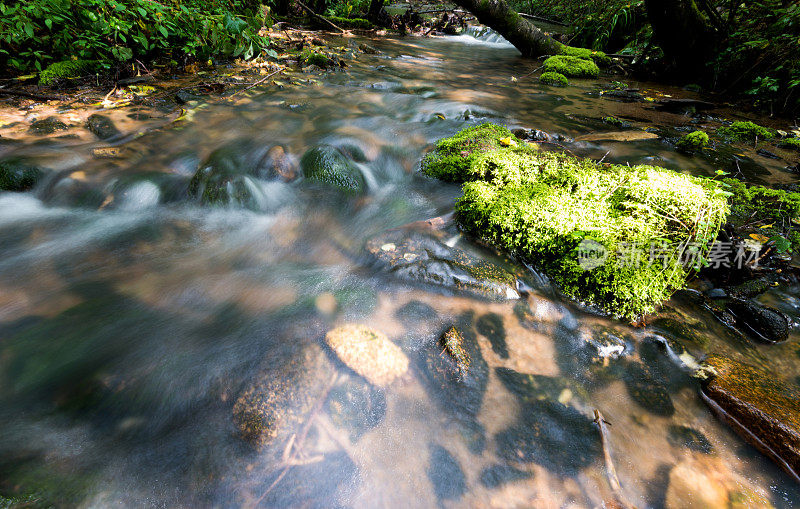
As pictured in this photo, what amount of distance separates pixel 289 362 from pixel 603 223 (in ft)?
6.77

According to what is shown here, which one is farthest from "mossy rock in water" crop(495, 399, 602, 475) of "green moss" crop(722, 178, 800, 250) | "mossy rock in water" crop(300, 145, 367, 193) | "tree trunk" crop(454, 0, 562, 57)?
"tree trunk" crop(454, 0, 562, 57)

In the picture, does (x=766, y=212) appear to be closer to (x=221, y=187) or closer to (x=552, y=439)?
(x=552, y=439)

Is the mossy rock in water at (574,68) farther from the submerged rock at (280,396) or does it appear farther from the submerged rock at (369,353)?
the submerged rock at (280,396)

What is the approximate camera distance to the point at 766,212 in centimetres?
275

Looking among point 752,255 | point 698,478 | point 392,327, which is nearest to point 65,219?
point 392,327

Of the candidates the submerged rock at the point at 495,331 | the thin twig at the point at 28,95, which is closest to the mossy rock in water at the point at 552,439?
the submerged rock at the point at 495,331

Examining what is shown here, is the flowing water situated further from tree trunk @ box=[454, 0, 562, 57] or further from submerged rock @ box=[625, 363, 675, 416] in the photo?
tree trunk @ box=[454, 0, 562, 57]

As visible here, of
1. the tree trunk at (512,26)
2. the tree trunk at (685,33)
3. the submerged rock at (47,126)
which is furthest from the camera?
the tree trunk at (512,26)

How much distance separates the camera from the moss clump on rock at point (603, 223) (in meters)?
2.03

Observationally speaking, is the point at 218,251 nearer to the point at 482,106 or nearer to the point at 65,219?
the point at 65,219

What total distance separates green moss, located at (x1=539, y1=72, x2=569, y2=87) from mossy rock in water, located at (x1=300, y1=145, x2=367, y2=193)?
5593 mm

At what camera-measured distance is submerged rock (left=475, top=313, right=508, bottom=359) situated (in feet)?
6.37

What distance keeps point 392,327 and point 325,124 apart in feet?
12.0

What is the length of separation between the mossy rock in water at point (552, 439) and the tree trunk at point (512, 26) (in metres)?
10.1
